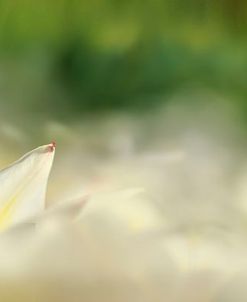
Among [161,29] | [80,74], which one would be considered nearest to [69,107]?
[80,74]

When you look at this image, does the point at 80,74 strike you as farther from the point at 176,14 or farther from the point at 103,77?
the point at 176,14

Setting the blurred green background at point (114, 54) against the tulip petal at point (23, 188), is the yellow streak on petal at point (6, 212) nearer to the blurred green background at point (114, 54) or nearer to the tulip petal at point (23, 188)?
the tulip petal at point (23, 188)

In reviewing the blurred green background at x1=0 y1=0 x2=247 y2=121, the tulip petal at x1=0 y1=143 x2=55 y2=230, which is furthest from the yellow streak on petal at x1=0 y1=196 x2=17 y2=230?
the blurred green background at x1=0 y1=0 x2=247 y2=121

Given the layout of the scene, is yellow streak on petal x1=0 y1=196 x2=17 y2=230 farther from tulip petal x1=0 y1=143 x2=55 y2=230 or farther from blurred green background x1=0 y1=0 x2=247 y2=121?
blurred green background x1=0 y1=0 x2=247 y2=121

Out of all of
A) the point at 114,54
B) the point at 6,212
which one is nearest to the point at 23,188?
the point at 6,212

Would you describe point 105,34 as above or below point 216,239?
above

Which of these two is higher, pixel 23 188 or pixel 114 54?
pixel 114 54

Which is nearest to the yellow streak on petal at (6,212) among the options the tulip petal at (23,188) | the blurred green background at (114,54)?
the tulip petal at (23,188)

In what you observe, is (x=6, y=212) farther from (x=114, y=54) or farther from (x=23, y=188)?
(x=114, y=54)
